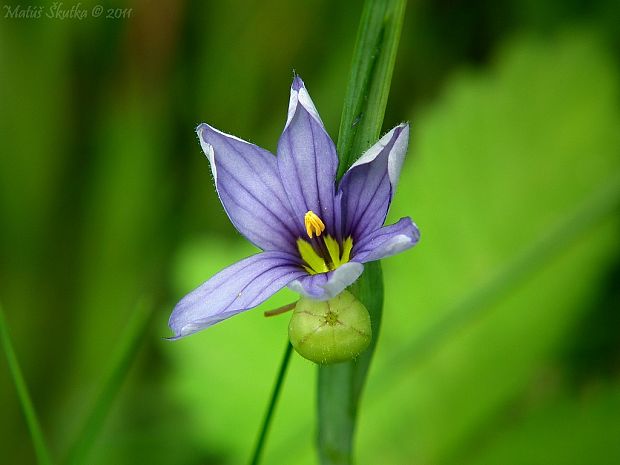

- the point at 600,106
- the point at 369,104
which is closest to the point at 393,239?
the point at 369,104

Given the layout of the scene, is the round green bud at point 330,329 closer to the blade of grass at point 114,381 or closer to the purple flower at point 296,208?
the purple flower at point 296,208

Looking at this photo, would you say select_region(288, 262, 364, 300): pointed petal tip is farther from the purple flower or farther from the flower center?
the flower center

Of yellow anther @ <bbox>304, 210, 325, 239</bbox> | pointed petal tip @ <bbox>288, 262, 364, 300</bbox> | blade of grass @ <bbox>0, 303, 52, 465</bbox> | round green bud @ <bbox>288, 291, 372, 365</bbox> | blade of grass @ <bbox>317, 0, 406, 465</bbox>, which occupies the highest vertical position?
blade of grass @ <bbox>317, 0, 406, 465</bbox>

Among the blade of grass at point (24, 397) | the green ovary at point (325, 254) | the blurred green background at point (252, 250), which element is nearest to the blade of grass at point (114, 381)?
the blade of grass at point (24, 397)

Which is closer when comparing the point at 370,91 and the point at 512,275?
the point at 370,91

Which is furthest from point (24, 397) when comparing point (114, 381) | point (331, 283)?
point (331, 283)

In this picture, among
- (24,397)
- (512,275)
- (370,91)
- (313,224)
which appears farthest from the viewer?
(512,275)

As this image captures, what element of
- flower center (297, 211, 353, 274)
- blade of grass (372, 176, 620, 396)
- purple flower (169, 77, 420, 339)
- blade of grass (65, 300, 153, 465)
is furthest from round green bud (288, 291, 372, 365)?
blade of grass (372, 176, 620, 396)

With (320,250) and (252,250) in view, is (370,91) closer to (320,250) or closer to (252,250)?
(320,250)
